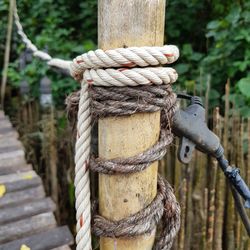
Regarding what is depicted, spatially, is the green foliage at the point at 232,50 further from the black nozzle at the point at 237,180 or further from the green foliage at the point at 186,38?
the black nozzle at the point at 237,180

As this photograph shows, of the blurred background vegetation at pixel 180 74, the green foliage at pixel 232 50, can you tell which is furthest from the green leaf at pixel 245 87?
the green foliage at pixel 232 50

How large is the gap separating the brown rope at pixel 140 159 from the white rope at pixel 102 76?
0.01 m

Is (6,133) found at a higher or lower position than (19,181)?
higher

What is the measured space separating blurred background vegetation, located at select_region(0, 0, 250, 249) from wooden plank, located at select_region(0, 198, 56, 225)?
0.40 meters

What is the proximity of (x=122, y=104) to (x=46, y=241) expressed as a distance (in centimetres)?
88

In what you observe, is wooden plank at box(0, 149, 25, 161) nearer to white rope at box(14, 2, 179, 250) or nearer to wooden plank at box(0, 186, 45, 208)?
wooden plank at box(0, 186, 45, 208)

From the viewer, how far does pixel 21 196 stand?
55.5 inches

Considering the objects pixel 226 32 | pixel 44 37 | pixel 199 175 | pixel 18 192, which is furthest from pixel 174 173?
pixel 44 37

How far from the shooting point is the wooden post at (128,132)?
0.48m

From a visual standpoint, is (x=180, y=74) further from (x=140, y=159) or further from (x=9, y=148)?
(x=140, y=159)

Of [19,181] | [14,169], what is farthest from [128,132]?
[14,169]

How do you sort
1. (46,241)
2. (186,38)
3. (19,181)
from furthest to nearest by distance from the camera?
(186,38), (19,181), (46,241)

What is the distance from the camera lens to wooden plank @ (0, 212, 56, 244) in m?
1.23

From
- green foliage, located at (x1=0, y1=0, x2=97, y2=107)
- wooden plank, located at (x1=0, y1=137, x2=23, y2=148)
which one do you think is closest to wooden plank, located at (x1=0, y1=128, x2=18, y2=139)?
wooden plank, located at (x1=0, y1=137, x2=23, y2=148)
